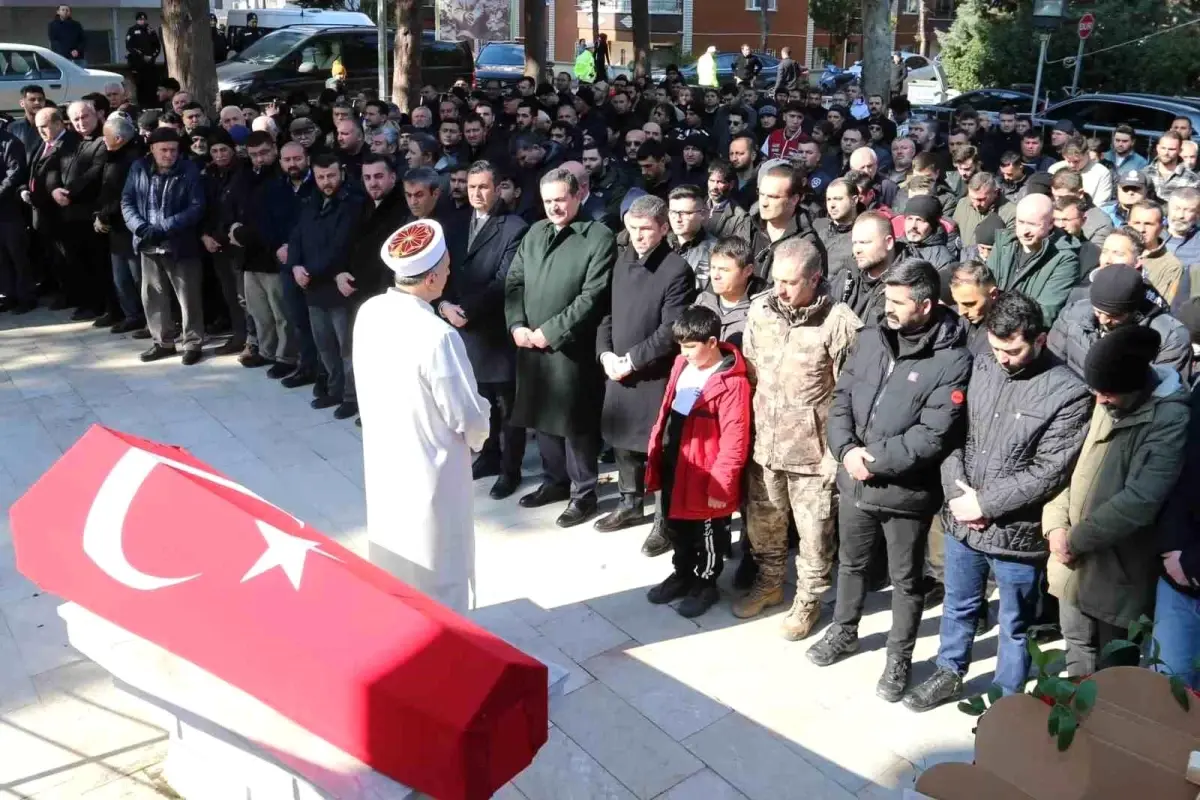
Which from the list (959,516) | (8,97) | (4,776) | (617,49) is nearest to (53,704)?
(4,776)

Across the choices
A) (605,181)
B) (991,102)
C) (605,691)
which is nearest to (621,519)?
(605,691)

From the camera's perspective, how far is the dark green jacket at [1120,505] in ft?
11.9

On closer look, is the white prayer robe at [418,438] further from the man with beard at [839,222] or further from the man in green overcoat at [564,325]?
the man with beard at [839,222]

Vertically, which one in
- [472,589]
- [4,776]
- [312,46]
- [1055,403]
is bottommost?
[4,776]

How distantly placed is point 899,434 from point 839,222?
2.52m

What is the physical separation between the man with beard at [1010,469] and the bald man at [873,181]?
3786 millimetres

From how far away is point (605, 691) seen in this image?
4.53 meters

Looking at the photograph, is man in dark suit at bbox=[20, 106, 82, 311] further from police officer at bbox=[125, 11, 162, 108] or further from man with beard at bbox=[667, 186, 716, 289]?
police officer at bbox=[125, 11, 162, 108]

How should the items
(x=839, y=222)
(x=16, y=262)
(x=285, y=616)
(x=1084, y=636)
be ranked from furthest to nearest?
1. (x=16, y=262)
2. (x=839, y=222)
3. (x=1084, y=636)
4. (x=285, y=616)

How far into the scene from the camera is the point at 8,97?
1905 centimetres

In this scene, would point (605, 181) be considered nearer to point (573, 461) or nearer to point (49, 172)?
point (573, 461)

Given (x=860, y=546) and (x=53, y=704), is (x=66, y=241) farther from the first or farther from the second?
(x=860, y=546)

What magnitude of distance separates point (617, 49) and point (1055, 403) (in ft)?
142

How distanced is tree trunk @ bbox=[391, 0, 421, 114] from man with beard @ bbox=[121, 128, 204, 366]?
343 inches
